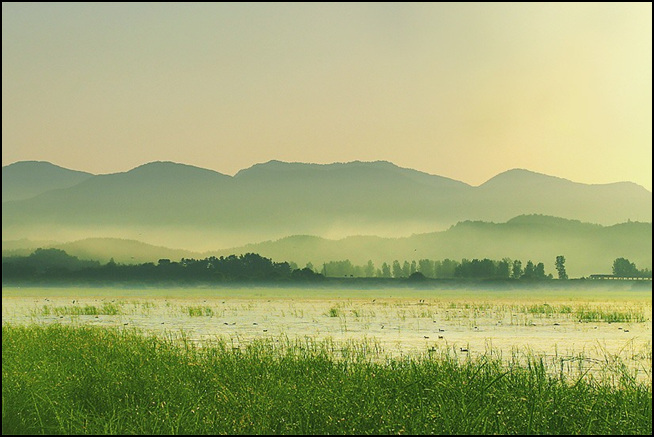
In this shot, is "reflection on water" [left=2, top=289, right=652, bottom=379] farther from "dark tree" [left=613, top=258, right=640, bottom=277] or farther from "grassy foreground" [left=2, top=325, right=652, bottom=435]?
"dark tree" [left=613, top=258, right=640, bottom=277]

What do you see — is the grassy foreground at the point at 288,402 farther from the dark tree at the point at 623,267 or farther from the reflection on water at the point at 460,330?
the dark tree at the point at 623,267

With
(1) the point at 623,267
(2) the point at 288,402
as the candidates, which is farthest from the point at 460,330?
(1) the point at 623,267

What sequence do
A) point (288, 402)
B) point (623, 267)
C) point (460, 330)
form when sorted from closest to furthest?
point (288, 402), point (460, 330), point (623, 267)

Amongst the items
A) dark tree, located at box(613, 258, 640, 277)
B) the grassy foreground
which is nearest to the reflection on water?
the grassy foreground

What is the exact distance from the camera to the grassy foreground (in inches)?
280

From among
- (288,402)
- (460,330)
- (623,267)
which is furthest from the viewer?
(623,267)

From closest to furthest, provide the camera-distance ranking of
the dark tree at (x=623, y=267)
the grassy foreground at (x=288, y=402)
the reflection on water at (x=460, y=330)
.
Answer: the grassy foreground at (x=288, y=402)
the reflection on water at (x=460, y=330)
the dark tree at (x=623, y=267)

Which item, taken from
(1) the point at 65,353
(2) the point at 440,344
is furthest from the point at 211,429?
(2) the point at 440,344

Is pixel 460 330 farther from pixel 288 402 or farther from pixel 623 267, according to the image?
pixel 623 267

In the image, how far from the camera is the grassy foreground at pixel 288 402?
280 inches

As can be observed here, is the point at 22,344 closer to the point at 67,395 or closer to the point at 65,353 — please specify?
the point at 65,353

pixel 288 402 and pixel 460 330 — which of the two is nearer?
pixel 288 402

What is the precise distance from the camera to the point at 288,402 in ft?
25.4

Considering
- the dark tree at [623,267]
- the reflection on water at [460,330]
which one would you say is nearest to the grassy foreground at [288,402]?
the reflection on water at [460,330]
